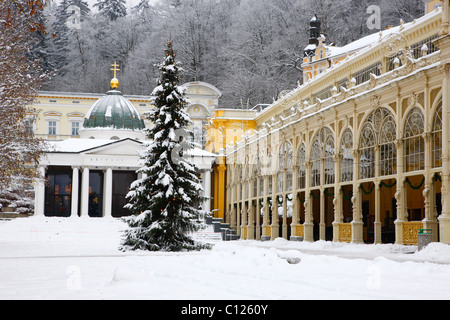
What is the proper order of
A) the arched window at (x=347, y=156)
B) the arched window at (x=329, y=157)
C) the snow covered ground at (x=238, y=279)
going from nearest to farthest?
the snow covered ground at (x=238, y=279) → the arched window at (x=347, y=156) → the arched window at (x=329, y=157)

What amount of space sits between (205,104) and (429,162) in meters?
66.5

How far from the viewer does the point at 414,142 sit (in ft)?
90.5

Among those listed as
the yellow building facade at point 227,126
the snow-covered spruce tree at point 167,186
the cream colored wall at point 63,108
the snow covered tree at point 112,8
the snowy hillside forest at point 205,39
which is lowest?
the snow-covered spruce tree at point 167,186

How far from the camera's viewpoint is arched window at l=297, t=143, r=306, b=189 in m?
40.1

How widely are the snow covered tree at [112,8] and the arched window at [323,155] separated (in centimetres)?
9577

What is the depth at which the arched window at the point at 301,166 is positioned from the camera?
4012 cm

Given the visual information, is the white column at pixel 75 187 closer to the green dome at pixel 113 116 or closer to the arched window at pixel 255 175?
the green dome at pixel 113 116

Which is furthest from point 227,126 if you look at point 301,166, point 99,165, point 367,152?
point 367,152

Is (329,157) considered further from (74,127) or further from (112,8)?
(112,8)

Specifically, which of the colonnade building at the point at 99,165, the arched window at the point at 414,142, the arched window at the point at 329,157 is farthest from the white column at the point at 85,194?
the arched window at the point at 414,142

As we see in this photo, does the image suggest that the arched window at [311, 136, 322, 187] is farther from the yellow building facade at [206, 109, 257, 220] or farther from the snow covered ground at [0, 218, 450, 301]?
the yellow building facade at [206, 109, 257, 220]

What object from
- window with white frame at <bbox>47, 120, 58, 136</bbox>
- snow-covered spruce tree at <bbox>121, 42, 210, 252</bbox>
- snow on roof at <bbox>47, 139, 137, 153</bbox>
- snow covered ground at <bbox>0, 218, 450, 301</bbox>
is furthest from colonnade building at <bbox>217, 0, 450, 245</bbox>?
window with white frame at <bbox>47, 120, 58, 136</bbox>

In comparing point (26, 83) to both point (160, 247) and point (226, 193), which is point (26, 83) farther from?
point (226, 193)

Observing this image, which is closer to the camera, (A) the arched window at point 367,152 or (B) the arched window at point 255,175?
(A) the arched window at point 367,152
